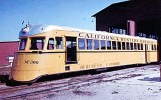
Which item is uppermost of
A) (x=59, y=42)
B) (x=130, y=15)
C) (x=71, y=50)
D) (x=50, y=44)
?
(x=130, y=15)

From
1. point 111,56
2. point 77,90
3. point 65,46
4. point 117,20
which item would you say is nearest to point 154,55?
point 117,20

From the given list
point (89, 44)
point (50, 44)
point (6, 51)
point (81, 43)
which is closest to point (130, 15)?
point (6, 51)

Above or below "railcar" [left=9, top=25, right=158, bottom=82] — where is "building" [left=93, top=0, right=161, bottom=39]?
above

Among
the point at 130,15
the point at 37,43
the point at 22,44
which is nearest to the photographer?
the point at 37,43

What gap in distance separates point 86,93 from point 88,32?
19.7ft

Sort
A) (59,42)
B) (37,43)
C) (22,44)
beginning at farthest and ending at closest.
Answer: (59,42), (22,44), (37,43)

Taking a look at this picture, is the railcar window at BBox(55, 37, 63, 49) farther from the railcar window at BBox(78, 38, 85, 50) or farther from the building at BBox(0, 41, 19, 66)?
the building at BBox(0, 41, 19, 66)

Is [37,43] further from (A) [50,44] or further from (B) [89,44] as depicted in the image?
(B) [89,44]

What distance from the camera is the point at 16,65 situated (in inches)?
474

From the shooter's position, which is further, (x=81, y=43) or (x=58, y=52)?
(x=81, y=43)

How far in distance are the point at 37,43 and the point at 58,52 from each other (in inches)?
46.0

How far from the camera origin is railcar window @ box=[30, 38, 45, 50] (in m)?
12.2

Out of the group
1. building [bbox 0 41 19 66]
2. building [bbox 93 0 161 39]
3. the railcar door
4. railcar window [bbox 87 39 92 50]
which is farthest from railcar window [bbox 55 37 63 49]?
building [bbox 0 41 19 66]

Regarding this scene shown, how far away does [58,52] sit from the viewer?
1269cm
